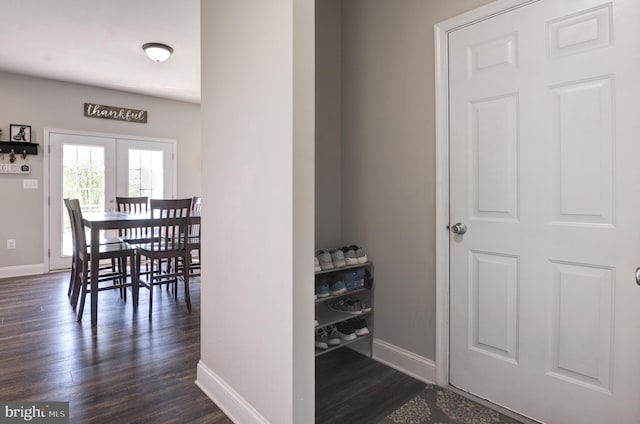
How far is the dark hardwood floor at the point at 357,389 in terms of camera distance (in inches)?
70.8

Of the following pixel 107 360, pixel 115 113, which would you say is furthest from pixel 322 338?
pixel 115 113

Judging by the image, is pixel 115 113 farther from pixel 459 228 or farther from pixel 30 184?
pixel 459 228

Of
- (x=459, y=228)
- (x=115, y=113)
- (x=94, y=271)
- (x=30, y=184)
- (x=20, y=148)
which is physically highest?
(x=115, y=113)

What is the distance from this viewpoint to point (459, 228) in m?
1.95

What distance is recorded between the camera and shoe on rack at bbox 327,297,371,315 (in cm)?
232

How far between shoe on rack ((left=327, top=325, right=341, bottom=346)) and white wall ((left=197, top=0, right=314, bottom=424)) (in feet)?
2.19

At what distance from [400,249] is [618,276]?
1.06 metres

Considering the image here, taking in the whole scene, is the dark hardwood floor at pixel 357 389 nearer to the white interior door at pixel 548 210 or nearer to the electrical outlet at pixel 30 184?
the white interior door at pixel 548 210

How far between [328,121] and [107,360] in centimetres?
216

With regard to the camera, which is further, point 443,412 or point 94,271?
point 94,271

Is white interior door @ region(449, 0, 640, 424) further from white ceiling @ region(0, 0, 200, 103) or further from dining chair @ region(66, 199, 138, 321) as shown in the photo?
dining chair @ region(66, 199, 138, 321)

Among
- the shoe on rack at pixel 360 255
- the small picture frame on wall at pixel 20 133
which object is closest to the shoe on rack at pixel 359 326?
the shoe on rack at pixel 360 255

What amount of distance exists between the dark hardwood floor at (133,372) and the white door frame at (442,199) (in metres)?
0.24

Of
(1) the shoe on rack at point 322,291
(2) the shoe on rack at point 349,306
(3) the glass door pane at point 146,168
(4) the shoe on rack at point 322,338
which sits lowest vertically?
(4) the shoe on rack at point 322,338
